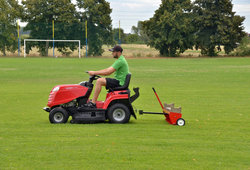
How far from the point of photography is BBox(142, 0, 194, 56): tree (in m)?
57.5

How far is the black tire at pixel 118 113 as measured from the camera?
9109 mm

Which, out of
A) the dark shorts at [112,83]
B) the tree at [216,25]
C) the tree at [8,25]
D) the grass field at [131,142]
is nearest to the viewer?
the grass field at [131,142]

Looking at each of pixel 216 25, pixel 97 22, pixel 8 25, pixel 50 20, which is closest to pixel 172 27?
pixel 216 25

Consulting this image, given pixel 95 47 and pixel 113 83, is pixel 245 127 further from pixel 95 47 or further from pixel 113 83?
pixel 95 47

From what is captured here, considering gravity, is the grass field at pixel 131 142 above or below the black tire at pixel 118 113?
below

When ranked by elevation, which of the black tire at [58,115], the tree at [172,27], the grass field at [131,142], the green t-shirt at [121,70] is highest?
the tree at [172,27]

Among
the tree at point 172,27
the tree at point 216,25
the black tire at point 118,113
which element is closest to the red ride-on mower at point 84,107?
the black tire at point 118,113

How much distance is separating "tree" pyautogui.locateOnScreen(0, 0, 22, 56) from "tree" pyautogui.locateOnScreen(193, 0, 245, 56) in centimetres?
2607

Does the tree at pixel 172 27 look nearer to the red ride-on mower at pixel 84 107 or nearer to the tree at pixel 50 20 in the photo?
the tree at pixel 50 20

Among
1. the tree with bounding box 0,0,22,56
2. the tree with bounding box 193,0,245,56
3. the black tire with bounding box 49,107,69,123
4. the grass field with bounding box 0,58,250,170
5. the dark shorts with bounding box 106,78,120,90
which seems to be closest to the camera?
the grass field with bounding box 0,58,250,170

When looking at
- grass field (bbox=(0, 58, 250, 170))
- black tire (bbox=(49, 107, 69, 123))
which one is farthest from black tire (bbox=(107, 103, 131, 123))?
black tire (bbox=(49, 107, 69, 123))

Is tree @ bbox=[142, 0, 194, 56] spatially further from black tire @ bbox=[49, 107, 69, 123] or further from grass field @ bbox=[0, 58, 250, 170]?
black tire @ bbox=[49, 107, 69, 123]

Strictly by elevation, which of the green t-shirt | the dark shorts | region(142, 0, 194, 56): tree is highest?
region(142, 0, 194, 56): tree

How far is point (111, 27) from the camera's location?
203ft
